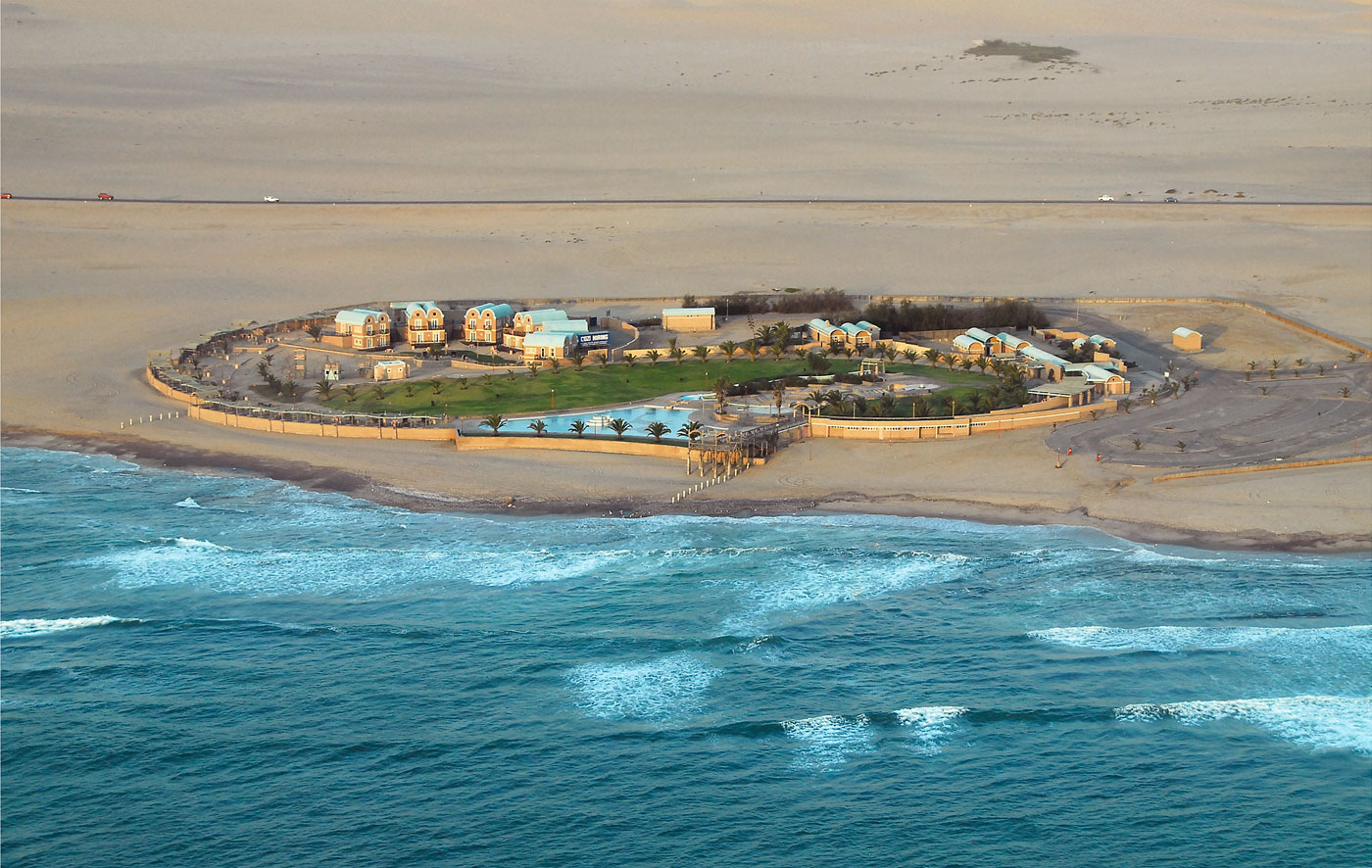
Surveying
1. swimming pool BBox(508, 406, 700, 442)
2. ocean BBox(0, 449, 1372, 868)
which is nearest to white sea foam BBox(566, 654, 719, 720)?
ocean BBox(0, 449, 1372, 868)

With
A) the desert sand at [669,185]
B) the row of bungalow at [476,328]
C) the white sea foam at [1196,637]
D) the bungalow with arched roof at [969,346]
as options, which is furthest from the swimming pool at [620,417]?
the white sea foam at [1196,637]

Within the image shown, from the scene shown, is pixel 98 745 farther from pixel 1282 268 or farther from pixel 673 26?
pixel 673 26

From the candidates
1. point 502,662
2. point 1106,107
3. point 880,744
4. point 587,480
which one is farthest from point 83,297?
point 1106,107

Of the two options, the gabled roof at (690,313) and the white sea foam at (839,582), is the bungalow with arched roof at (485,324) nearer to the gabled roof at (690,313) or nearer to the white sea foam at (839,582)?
the gabled roof at (690,313)

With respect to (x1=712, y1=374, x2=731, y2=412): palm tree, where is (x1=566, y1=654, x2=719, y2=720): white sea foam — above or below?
below

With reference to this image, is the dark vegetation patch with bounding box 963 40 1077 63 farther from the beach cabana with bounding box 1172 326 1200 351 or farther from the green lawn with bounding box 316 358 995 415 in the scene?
the green lawn with bounding box 316 358 995 415

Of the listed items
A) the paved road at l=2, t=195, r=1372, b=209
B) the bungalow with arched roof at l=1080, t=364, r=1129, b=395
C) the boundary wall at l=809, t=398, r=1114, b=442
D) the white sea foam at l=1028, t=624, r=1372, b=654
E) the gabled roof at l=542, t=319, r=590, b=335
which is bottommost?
the white sea foam at l=1028, t=624, r=1372, b=654

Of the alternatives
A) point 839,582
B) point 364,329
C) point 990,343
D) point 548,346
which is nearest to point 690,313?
point 548,346
